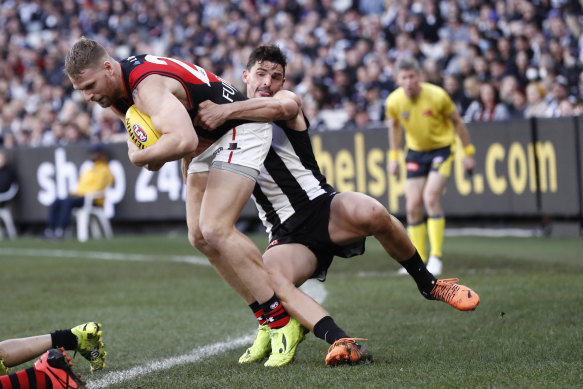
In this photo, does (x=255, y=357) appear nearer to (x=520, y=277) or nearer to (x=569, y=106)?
(x=520, y=277)

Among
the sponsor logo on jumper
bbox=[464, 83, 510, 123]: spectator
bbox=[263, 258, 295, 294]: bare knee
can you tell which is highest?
bbox=[464, 83, 510, 123]: spectator

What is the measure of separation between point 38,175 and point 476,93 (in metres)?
9.18

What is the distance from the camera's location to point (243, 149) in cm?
496

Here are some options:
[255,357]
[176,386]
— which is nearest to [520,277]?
[255,357]

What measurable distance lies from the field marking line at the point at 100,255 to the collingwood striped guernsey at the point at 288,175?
5.78 meters

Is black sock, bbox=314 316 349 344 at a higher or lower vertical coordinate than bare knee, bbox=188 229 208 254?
lower

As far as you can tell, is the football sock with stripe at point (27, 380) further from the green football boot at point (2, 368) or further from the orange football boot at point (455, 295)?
the orange football boot at point (455, 295)

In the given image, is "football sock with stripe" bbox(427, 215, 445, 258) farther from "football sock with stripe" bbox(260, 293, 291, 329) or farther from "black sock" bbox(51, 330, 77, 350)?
"black sock" bbox(51, 330, 77, 350)

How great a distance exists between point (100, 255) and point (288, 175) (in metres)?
8.09

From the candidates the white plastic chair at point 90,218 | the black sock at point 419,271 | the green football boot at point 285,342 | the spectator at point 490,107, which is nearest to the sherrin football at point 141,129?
the green football boot at point 285,342

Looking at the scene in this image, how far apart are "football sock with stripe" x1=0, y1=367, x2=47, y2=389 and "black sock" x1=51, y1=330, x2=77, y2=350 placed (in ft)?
2.72

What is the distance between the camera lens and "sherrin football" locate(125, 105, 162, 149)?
14.9ft

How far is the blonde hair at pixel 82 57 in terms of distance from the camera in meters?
4.62

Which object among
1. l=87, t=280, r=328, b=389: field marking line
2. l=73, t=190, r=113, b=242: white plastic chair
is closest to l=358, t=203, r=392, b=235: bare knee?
l=87, t=280, r=328, b=389: field marking line
